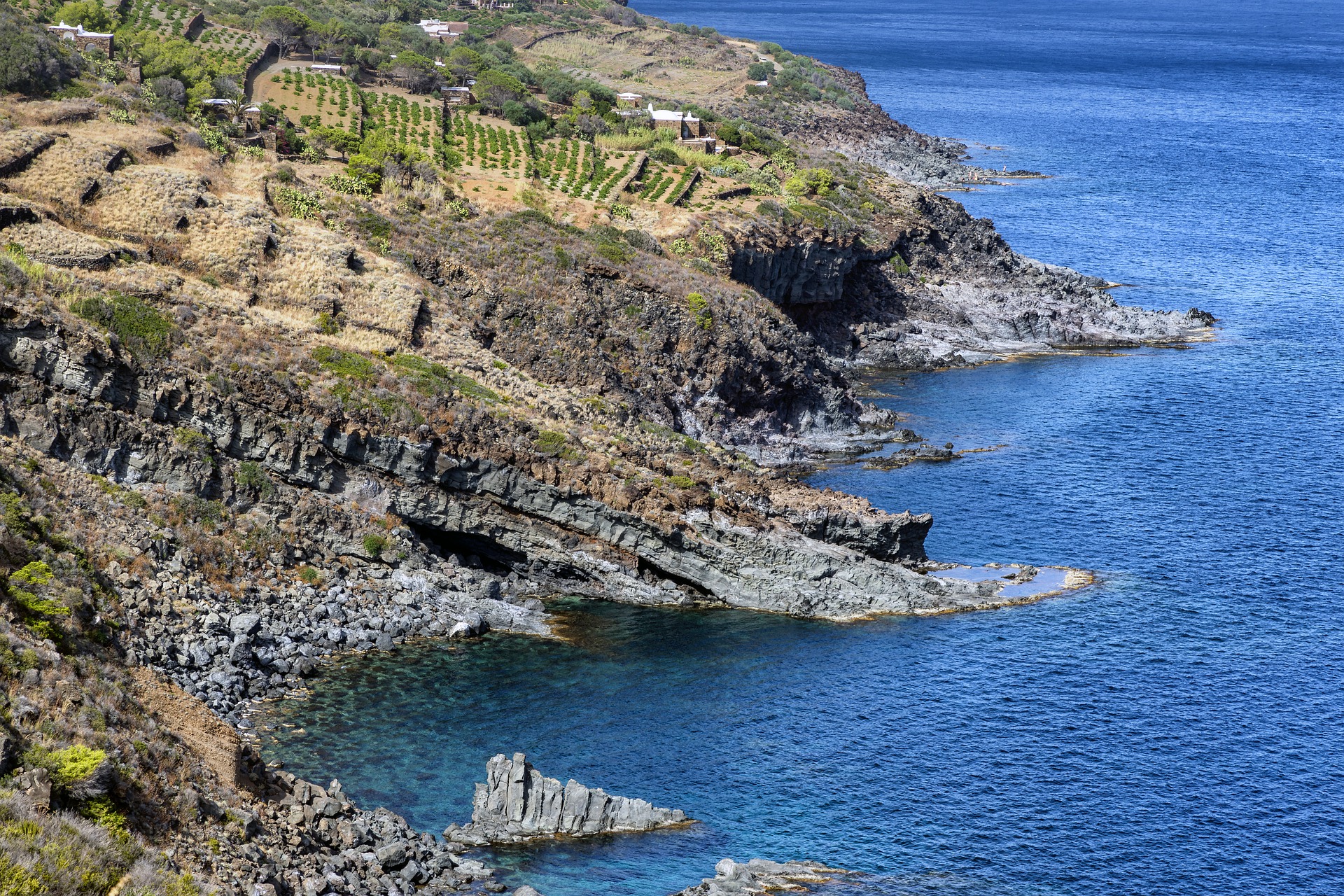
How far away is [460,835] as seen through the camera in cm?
5225

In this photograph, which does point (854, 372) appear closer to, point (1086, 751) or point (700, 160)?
point (700, 160)

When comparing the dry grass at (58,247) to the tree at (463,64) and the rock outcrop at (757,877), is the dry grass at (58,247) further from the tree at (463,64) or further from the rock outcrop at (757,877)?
the tree at (463,64)

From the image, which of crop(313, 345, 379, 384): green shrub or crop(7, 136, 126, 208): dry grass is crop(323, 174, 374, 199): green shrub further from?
crop(313, 345, 379, 384): green shrub

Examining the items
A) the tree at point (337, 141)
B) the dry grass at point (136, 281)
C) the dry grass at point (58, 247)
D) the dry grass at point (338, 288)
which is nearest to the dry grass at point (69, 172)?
the dry grass at point (58, 247)

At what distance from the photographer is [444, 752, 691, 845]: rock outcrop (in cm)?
5294

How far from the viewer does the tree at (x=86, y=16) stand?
126 metres

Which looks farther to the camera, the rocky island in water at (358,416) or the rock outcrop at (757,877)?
the rock outcrop at (757,877)

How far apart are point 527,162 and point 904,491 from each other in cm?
5350

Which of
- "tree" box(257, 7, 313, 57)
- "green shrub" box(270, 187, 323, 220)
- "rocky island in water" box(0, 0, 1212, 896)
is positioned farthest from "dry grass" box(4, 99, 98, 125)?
"tree" box(257, 7, 313, 57)

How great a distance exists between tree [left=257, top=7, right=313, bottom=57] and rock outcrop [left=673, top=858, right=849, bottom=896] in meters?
124

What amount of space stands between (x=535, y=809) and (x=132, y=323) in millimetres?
37154

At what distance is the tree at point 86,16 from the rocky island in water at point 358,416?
415 mm

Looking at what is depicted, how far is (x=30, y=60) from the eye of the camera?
3930 inches

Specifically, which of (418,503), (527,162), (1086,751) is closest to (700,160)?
(527,162)
